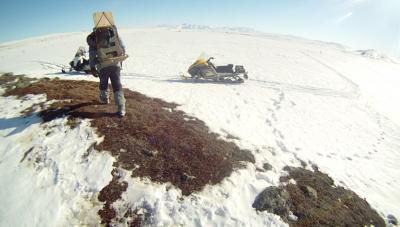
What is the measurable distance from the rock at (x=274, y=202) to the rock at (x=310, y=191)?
66 cm

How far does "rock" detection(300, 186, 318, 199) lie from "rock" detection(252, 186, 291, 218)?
659 millimetres

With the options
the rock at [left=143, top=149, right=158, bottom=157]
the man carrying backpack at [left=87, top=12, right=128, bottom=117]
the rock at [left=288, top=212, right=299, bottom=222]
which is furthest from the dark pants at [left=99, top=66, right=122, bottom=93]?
the rock at [left=288, top=212, right=299, bottom=222]

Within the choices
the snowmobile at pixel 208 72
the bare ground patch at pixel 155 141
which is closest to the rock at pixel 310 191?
the bare ground patch at pixel 155 141

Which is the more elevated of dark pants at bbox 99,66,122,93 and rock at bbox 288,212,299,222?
dark pants at bbox 99,66,122,93

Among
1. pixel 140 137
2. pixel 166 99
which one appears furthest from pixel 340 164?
pixel 166 99

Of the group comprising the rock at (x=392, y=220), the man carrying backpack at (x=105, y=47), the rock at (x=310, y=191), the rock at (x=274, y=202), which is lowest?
the rock at (x=392, y=220)

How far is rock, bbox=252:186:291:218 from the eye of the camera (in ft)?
19.2

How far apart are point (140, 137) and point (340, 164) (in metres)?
7.22

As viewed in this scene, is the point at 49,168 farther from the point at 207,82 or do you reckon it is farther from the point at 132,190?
the point at 207,82

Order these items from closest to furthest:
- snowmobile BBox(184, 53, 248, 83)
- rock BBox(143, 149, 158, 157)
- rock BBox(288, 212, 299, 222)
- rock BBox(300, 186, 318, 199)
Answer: rock BBox(288, 212, 299, 222) < rock BBox(300, 186, 318, 199) < rock BBox(143, 149, 158, 157) < snowmobile BBox(184, 53, 248, 83)

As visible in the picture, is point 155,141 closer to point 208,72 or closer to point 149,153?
point 149,153

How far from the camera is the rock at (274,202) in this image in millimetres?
5848

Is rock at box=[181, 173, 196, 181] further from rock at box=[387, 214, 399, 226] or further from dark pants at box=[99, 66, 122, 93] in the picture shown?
rock at box=[387, 214, 399, 226]

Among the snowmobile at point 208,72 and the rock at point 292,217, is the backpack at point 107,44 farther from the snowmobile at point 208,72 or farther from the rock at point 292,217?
the snowmobile at point 208,72
